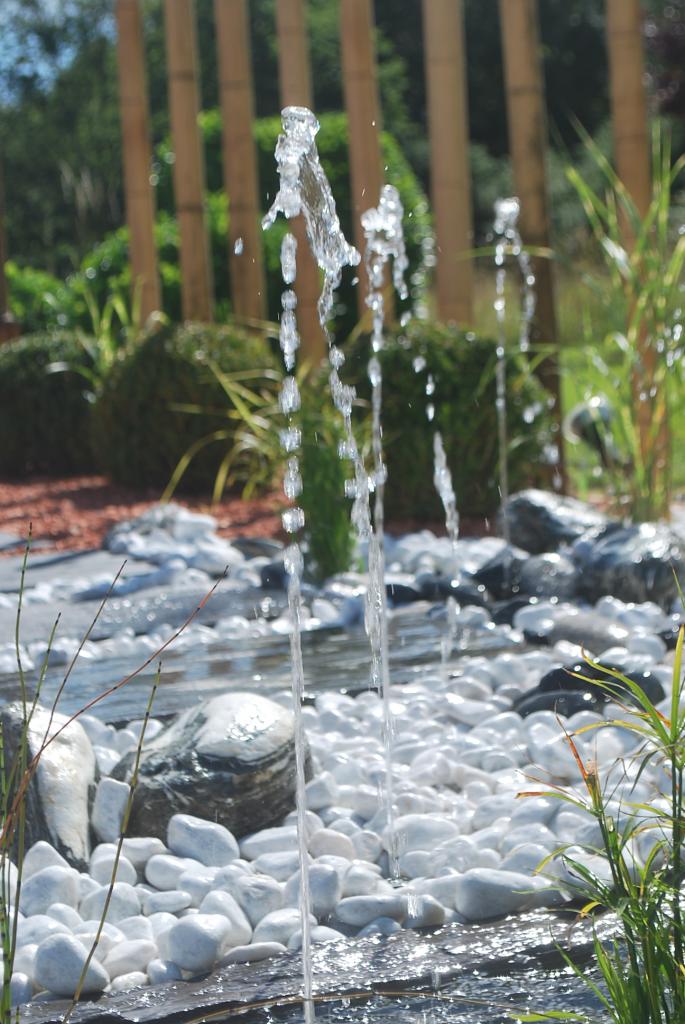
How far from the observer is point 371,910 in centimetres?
243

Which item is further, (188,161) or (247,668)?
(188,161)

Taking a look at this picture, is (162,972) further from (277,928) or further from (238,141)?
(238,141)

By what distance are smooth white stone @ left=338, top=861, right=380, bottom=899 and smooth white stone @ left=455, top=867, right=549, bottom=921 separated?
182 mm

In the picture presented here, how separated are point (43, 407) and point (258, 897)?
6.26 m

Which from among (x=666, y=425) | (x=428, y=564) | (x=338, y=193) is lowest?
(x=428, y=564)

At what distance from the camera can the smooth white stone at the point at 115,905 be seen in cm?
248

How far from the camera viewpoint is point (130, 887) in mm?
2516

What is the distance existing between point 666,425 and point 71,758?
10.0ft

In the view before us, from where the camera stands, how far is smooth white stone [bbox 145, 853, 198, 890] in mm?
2609

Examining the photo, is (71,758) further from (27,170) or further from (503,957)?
(27,170)

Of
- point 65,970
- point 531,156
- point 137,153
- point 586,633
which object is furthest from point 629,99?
point 65,970

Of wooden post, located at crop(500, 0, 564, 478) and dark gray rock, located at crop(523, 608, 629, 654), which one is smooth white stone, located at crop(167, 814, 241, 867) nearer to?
dark gray rock, located at crop(523, 608, 629, 654)

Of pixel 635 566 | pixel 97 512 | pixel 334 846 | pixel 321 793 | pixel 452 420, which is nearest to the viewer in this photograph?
pixel 334 846

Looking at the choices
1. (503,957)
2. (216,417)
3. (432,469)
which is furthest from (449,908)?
(216,417)
